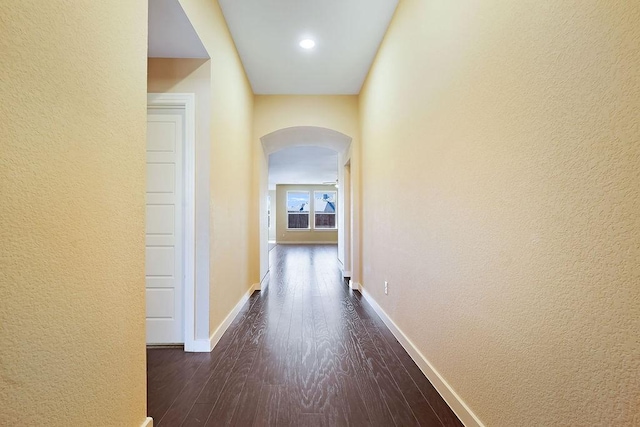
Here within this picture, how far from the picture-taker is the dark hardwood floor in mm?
1559

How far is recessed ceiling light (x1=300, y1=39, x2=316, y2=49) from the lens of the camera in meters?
3.01

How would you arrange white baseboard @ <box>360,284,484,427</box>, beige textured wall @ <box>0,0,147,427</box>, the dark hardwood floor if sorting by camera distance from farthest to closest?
the dark hardwood floor → white baseboard @ <box>360,284,484,427</box> → beige textured wall @ <box>0,0,147,427</box>

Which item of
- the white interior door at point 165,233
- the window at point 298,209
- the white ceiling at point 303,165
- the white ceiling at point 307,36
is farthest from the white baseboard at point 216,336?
the window at point 298,209

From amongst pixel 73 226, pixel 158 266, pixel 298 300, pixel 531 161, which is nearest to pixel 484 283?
pixel 531 161

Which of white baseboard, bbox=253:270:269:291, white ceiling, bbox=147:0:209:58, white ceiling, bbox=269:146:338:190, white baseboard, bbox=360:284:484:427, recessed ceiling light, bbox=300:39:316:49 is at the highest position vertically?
recessed ceiling light, bbox=300:39:316:49

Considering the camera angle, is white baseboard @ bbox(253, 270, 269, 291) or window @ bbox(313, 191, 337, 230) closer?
white baseboard @ bbox(253, 270, 269, 291)

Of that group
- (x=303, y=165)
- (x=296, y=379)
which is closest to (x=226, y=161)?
(x=296, y=379)

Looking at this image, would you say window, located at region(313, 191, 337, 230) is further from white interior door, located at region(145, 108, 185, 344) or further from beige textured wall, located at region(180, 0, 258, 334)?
white interior door, located at region(145, 108, 185, 344)

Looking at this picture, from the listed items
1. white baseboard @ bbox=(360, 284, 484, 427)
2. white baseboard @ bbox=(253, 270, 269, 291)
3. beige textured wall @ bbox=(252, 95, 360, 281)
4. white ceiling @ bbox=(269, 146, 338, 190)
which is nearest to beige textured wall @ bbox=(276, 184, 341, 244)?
white ceiling @ bbox=(269, 146, 338, 190)

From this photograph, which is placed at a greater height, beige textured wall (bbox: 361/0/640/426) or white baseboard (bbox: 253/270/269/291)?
beige textured wall (bbox: 361/0/640/426)

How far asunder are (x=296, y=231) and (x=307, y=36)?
1022 centimetres

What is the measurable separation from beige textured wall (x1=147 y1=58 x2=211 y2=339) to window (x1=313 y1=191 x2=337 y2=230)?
10553 mm

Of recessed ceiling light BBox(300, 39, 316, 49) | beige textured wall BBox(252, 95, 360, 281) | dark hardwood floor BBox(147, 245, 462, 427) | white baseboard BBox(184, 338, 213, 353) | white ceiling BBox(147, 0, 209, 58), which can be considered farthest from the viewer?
beige textured wall BBox(252, 95, 360, 281)

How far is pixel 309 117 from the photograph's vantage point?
426 centimetres
